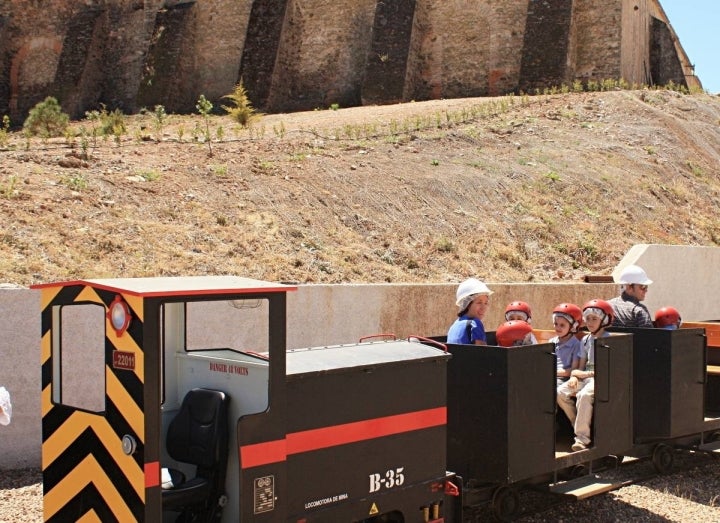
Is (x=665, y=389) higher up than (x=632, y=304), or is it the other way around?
(x=632, y=304)

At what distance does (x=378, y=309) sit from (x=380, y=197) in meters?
5.96

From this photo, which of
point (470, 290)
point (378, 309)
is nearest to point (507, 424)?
point (470, 290)

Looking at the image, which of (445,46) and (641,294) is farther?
(445,46)

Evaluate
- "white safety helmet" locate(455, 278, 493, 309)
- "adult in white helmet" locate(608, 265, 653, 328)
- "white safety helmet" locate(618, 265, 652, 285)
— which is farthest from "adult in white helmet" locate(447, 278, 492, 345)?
"white safety helmet" locate(618, 265, 652, 285)

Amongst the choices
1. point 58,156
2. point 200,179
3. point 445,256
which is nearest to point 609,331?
point 445,256

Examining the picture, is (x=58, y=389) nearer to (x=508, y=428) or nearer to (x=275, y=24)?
(x=508, y=428)

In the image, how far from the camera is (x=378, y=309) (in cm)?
909

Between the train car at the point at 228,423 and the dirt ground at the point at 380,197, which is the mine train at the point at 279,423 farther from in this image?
the dirt ground at the point at 380,197

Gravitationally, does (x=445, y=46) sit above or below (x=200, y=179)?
above

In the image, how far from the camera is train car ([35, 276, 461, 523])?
3787mm

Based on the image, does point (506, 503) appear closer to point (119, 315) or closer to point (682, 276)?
point (119, 315)

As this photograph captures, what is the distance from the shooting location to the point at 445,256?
13.7 metres

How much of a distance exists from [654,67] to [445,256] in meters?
19.6

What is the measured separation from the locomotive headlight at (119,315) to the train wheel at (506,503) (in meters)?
2.98
